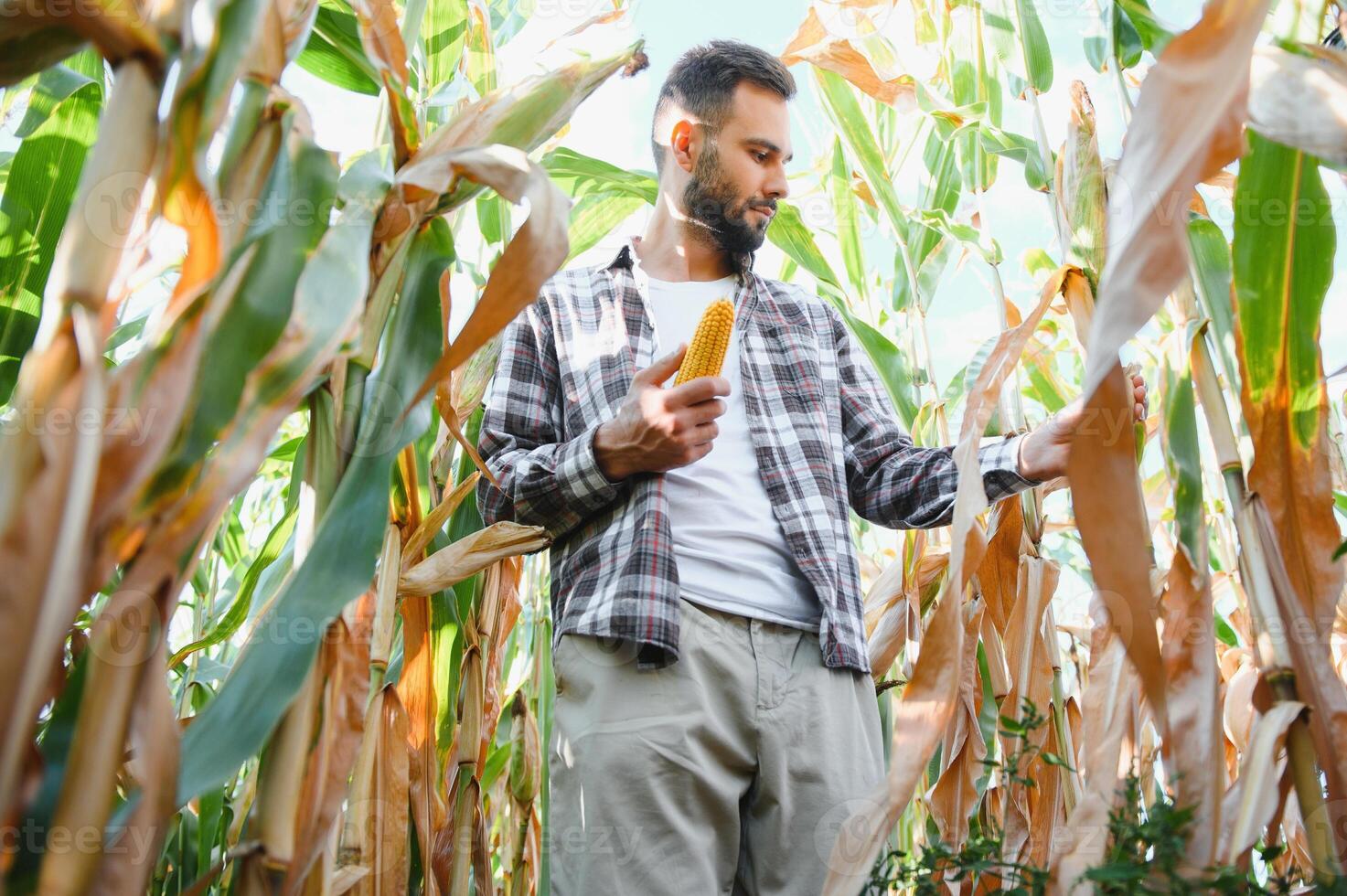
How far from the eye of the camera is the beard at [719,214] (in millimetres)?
1351

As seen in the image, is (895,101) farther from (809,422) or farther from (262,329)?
(262,329)

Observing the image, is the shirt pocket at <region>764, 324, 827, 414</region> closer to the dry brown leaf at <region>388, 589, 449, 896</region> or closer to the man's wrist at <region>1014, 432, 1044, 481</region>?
the man's wrist at <region>1014, 432, 1044, 481</region>

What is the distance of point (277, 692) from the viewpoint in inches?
21.8

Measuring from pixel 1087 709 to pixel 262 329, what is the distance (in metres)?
0.61

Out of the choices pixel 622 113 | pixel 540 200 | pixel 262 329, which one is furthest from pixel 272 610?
pixel 622 113

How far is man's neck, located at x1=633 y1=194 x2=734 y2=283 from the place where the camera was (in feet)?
4.61

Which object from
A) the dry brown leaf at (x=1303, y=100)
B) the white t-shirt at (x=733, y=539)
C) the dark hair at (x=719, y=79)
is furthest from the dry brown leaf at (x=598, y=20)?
the dry brown leaf at (x=1303, y=100)

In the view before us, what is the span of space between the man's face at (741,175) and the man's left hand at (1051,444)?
49 cm

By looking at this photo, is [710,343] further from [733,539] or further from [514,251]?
[514,251]

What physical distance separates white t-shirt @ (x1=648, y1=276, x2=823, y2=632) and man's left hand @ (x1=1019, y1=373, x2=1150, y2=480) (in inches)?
10.2

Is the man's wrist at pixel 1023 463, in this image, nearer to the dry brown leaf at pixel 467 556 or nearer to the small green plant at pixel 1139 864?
the small green plant at pixel 1139 864

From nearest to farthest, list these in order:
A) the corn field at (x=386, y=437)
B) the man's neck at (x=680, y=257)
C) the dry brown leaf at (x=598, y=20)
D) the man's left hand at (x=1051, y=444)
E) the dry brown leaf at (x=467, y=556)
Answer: the corn field at (x=386, y=437) < the man's left hand at (x=1051, y=444) < the dry brown leaf at (x=467, y=556) < the man's neck at (x=680, y=257) < the dry brown leaf at (x=598, y=20)

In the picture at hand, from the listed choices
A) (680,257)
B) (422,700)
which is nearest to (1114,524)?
(422,700)

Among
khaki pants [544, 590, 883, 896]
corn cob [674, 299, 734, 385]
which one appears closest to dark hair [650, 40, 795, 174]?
corn cob [674, 299, 734, 385]
